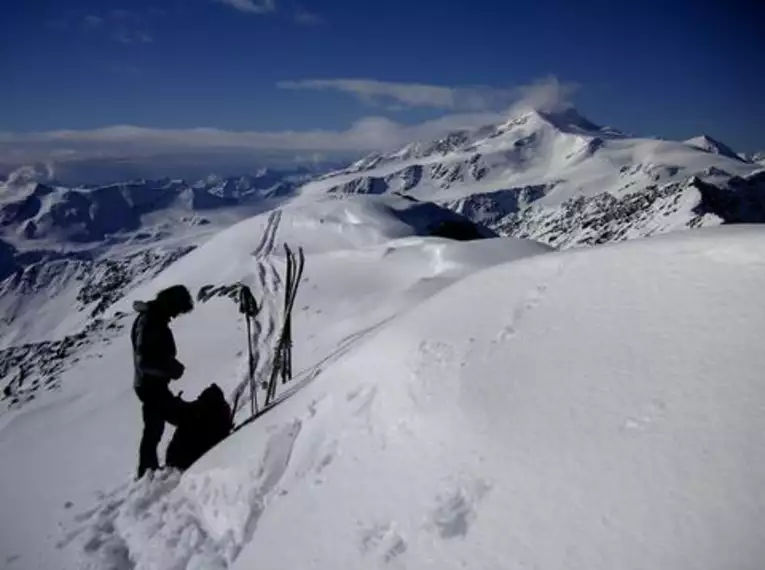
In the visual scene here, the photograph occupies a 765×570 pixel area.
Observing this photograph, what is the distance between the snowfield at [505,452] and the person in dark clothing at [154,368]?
0.70 meters

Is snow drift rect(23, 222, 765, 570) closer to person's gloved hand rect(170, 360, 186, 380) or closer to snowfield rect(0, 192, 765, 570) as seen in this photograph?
snowfield rect(0, 192, 765, 570)

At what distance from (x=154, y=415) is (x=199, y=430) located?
66 cm

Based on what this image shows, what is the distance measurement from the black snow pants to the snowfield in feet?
1.67

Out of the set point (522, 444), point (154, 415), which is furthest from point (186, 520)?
point (522, 444)

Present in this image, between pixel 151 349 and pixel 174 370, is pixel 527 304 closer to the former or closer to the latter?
pixel 174 370

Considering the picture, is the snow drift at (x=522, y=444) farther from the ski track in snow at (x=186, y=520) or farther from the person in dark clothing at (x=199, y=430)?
the person in dark clothing at (x=199, y=430)

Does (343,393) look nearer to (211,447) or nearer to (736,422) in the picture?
(211,447)

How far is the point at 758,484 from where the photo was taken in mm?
3662

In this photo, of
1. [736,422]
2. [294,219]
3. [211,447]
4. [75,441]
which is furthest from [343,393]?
[294,219]

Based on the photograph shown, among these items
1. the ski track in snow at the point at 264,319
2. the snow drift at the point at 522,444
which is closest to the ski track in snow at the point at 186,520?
the snow drift at the point at 522,444

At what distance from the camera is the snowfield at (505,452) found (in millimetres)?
3959

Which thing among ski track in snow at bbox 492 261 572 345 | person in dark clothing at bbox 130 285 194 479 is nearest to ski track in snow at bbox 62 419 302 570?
person in dark clothing at bbox 130 285 194 479

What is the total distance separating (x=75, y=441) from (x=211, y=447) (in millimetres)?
5108

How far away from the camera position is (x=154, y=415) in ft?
28.1
